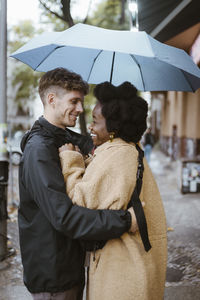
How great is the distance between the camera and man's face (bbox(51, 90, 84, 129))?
2072 mm

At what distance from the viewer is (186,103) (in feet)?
51.2

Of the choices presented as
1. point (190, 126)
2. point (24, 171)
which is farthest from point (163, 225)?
point (190, 126)

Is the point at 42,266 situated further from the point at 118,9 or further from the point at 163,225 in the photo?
the point at 118,9

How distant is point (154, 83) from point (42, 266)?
2035 mm

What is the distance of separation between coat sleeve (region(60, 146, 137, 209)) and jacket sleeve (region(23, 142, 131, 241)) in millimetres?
43

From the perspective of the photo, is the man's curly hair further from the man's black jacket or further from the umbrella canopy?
the umbrella canopy

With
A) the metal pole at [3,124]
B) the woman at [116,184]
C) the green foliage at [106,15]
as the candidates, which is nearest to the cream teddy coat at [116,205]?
the woman at [116,184]

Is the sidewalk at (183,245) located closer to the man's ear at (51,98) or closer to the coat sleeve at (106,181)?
the coat sleeve at (106,181)

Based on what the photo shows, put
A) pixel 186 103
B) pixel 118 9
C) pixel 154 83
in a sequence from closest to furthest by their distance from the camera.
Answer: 1. pixel 154 83
2. pixel 186 103
3. pixel 118 9

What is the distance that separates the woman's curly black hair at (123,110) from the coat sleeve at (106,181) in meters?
0.10

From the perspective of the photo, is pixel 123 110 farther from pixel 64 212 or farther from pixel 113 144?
pixel 64 212

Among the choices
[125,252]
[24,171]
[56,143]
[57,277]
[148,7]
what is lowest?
[57,277]

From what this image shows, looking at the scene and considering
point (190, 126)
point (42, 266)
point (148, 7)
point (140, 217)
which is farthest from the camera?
point (190, 126)

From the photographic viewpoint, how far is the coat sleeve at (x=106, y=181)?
1757 millimetres
